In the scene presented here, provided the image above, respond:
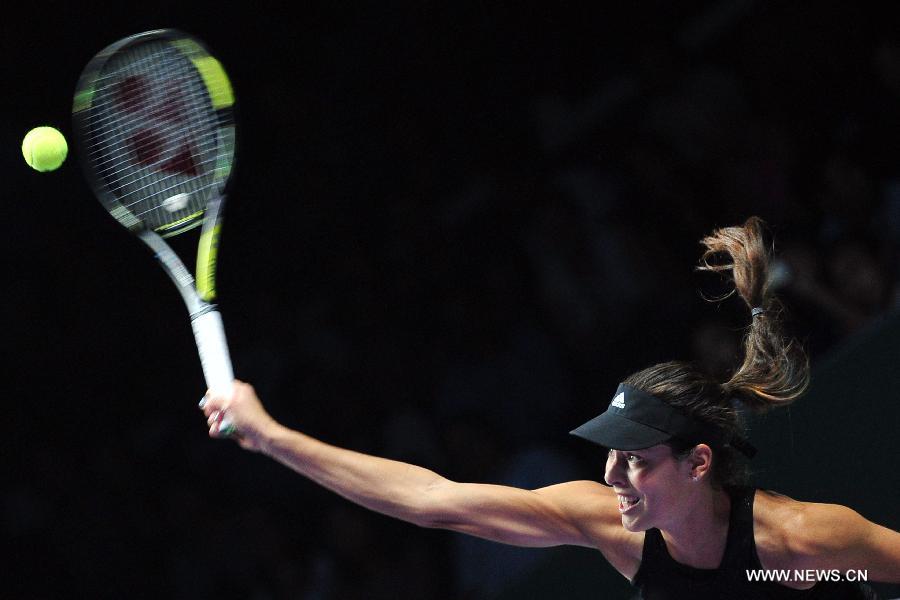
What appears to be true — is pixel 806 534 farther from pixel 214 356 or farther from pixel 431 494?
pixel 214 356

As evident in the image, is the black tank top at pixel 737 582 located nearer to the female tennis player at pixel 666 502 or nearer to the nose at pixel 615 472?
the female tennis player at pixel 666 502

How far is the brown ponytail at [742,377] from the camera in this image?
8.09ft

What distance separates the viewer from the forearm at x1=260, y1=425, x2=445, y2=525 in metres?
2.27

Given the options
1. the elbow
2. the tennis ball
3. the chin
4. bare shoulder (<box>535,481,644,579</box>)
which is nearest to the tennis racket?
the tennis ball

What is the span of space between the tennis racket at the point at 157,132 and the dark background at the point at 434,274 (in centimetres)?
129

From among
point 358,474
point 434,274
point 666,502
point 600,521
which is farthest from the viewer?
point 434,274

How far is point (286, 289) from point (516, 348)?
1.44 m

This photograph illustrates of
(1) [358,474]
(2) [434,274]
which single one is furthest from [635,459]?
(2) [434,274]

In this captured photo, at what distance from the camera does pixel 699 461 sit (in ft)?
8.09

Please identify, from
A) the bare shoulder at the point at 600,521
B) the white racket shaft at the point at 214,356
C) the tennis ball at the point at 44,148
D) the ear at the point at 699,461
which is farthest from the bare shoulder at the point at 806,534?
the tennis ball at the point at 44,148

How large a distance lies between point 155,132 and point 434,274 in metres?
2.19

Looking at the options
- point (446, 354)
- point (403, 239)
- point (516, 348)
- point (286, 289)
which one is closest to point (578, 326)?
point (516, 348)

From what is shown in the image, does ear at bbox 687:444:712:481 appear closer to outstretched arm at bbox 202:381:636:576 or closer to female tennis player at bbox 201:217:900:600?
female tennis player at bbox 201:217:900:600

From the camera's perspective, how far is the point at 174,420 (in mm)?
5637
